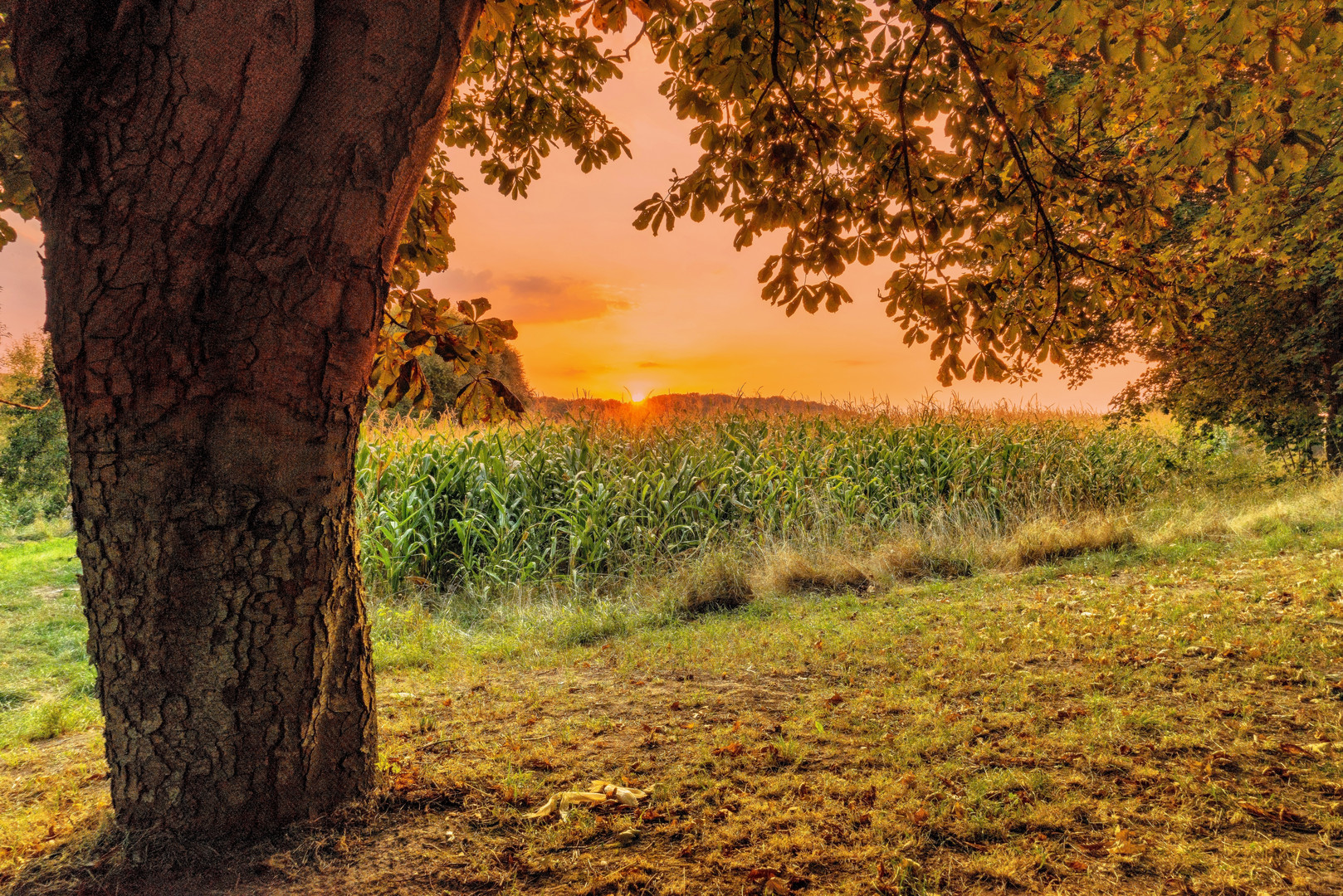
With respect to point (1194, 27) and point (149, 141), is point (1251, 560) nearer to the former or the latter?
point (1194, 27)

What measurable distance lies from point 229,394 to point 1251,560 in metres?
8.24

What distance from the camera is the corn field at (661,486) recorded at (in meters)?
7.02

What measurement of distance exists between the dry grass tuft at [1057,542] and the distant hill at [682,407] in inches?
161

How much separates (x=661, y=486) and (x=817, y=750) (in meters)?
4.88

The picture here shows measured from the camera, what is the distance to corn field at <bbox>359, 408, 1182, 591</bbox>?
7.02 metres

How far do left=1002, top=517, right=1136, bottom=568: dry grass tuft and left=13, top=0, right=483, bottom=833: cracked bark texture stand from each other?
7061mm

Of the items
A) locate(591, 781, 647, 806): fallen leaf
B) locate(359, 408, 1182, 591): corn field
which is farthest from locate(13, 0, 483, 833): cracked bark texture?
locate(359, 408, 1182, 591): corn field

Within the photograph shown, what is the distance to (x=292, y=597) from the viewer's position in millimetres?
2119

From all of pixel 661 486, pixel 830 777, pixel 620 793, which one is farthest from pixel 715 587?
pixel 620 793

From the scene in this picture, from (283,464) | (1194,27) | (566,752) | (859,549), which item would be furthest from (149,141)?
(859,549)

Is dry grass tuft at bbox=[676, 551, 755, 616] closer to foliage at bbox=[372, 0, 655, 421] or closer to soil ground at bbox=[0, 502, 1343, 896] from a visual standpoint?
soil ground at bbox=[0, 502, 1343, 896]

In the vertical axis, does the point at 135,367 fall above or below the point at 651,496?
above

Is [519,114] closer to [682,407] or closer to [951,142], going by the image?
[951,142]

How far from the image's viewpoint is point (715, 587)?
20.8 ft
